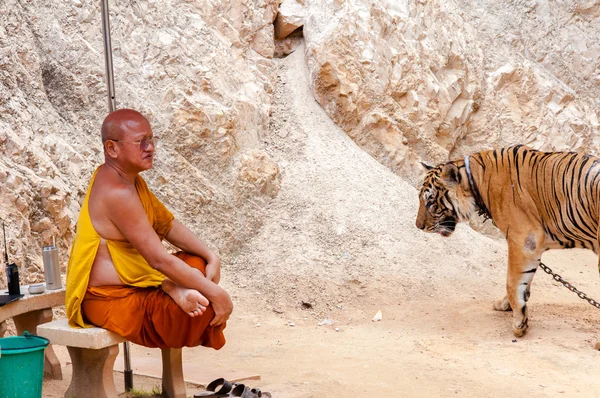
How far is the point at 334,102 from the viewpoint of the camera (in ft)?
33.2

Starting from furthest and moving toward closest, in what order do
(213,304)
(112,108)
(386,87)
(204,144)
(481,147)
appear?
(481,147) < (386,87) < (204,144) < (112,108) < (213,304)

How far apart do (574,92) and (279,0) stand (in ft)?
17.6

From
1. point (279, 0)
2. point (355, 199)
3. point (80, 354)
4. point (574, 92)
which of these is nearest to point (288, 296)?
point (355, 199)

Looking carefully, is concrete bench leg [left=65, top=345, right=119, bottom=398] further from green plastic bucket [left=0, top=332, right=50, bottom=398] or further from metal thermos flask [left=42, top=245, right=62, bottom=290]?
metal thermos flask [left=42, top=245, right=62, bottom=290]

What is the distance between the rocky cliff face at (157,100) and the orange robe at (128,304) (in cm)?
319

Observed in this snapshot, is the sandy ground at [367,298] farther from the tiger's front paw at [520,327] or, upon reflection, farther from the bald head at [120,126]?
the bald head at [120,126]

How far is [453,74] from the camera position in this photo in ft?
36.7

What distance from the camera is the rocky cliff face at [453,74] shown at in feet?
33.6

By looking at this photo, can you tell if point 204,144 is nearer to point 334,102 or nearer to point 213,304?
point 334,102

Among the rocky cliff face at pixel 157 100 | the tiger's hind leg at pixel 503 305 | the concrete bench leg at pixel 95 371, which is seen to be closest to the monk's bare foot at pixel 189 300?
the concrete bench leg at pixel 95 371

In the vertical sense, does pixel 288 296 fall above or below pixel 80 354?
below

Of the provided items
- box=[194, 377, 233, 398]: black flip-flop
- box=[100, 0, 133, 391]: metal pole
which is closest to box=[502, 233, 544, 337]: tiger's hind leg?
box=[194, 377, 233, 398]: black flip-flop

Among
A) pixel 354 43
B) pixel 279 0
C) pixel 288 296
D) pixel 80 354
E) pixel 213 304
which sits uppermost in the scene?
pixel 279 0

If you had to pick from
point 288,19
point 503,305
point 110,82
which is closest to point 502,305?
point 503,305
